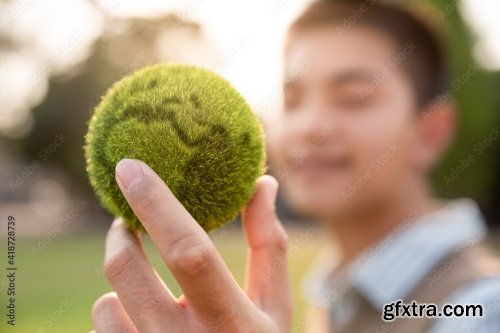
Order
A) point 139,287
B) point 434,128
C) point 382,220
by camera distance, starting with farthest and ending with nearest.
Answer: point 434,128 < point 382,220 < point 139,287

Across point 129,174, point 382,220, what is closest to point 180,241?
point 129,174

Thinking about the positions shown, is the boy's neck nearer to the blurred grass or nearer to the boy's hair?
the boy's hair

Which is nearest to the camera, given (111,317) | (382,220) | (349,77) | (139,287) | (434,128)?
(139,287)

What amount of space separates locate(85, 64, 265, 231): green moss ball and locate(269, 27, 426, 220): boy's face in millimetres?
1535

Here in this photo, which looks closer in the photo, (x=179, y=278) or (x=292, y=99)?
(x=179, y=278)

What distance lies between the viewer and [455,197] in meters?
26.9

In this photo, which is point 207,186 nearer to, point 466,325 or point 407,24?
point 466,325

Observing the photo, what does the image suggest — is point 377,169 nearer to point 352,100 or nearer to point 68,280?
point 352,100

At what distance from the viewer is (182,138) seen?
5.49ft

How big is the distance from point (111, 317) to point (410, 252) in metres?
1.99

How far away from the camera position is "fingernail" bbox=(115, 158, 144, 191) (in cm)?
149

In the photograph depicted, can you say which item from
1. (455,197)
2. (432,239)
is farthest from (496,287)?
(455,197)

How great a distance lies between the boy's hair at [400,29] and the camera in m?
3.58

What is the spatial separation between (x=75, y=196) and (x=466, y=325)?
29.5 m
